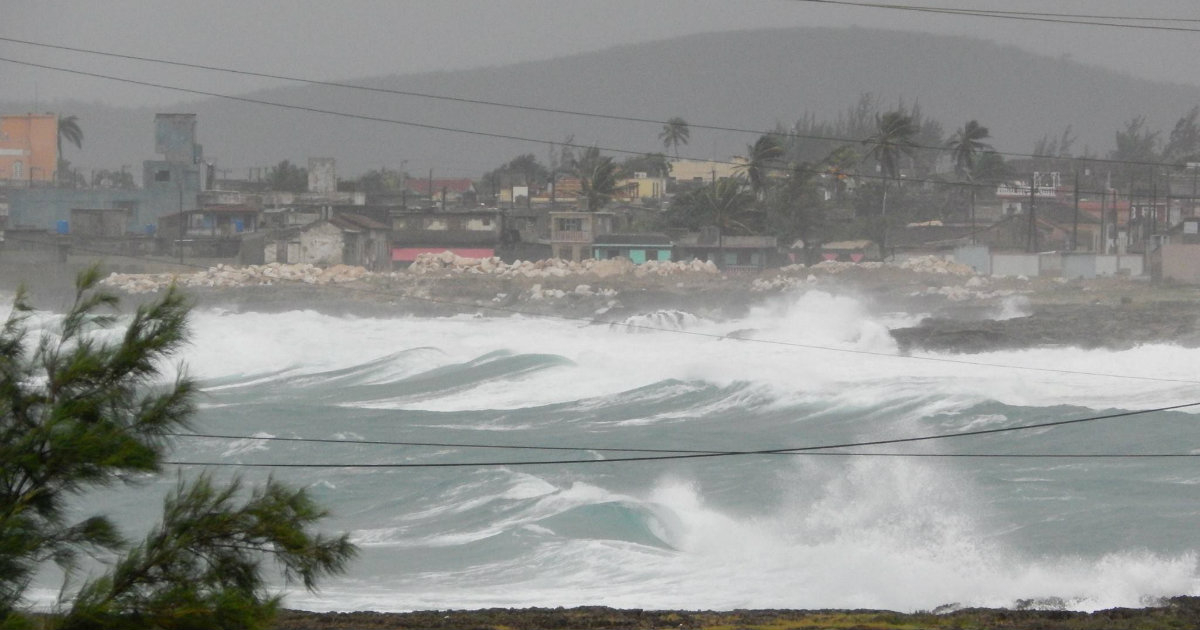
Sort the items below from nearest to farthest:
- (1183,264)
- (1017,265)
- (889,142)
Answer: (1183,264), (1017,265), (889,142)

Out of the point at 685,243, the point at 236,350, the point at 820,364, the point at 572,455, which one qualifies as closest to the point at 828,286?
the point at 685,243

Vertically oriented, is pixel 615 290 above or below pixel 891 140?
below

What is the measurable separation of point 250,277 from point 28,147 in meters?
30.6

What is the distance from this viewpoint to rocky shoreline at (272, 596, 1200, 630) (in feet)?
36.4

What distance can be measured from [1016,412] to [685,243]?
1433 inches

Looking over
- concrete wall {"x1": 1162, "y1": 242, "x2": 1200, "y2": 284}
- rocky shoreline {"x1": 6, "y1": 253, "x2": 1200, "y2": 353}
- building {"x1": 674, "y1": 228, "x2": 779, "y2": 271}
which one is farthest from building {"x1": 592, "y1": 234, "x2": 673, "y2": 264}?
concrete wall {"x1": 1162, "y1": 242, "x2": 1200, "y2": 284}

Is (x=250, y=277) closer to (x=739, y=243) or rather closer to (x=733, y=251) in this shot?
(x=733, y=251)

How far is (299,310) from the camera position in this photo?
5491 cm

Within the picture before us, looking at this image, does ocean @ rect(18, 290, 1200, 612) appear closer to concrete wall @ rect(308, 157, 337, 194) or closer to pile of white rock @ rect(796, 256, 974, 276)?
pile of white rock @ rect(796, 256, 974, 276)

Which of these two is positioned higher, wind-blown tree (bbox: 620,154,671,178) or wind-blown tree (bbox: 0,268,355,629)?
wind-blown tree (bbox: 620,154,671,178)

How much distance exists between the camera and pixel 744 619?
38.5 feet

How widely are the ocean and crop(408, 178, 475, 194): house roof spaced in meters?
48.2

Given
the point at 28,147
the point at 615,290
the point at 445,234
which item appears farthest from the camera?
the point at 28,147

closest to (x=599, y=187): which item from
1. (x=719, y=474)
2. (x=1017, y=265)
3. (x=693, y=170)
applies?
(x=1017, y=265)
